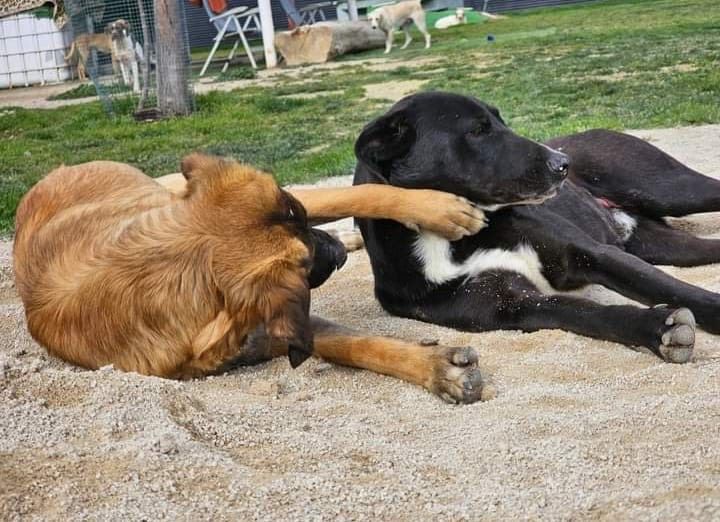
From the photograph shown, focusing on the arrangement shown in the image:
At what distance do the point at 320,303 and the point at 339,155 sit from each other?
4358mm

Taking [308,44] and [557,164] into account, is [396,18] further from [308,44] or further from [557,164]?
[557,164]

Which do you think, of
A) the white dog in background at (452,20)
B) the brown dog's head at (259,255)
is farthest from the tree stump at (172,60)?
the white dog in background at (452,20)

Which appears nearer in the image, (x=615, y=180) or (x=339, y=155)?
(x=615, y=180)

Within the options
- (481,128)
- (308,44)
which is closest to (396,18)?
(308,44)

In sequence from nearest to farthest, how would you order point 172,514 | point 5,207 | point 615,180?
point 172,514 → point 615,180 → point 5,207

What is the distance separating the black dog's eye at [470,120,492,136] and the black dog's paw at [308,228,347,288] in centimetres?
89

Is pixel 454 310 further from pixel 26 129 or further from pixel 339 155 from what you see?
pixel 26 129

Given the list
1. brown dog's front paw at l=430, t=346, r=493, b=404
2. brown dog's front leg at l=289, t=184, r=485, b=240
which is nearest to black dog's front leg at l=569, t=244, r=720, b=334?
brown dog's front leg at l=289, t=184, r=485, b=240

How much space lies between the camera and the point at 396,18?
24234 mm

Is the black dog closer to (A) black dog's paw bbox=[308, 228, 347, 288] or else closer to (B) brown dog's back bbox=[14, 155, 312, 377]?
(A) black dog's paw bbox=[308, 228, 347, 288]

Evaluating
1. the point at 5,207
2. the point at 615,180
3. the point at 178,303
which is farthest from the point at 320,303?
the point at 5,207

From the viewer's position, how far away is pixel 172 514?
91.1 inches

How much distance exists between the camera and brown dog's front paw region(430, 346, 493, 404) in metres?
3.17

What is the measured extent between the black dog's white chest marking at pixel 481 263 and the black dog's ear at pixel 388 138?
1.38 feet
